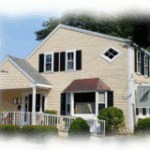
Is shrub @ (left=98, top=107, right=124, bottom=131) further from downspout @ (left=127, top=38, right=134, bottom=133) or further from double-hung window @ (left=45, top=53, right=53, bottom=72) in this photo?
double-hung window @ (left=45, top=53, right=53, bottom=72)

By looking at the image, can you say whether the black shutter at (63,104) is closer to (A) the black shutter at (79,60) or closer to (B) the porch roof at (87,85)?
(B) the porch roof at (87,85)

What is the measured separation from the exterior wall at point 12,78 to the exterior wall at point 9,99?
2.19 meters

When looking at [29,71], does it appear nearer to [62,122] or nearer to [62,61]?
[62,61]


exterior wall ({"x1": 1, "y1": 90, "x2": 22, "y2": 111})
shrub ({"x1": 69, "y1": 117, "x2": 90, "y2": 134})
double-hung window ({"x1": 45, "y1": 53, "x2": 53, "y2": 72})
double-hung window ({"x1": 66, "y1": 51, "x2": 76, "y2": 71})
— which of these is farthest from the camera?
exterior wall ({"x1": 1, "y1": 90, "x2": 22, "y2": 111})

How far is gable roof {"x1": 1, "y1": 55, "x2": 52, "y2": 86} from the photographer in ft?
52.7

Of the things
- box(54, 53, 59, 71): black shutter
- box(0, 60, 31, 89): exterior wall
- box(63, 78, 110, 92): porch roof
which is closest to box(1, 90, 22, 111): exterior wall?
box(0, 60, 31, 89): exterior wall

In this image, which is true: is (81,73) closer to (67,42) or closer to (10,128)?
(67,42)

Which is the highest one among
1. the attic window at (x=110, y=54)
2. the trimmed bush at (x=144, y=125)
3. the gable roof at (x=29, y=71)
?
the attic window at (x=110, y=54)

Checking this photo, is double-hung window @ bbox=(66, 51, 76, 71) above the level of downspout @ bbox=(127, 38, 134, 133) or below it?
above

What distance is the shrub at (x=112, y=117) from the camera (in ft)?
45.1

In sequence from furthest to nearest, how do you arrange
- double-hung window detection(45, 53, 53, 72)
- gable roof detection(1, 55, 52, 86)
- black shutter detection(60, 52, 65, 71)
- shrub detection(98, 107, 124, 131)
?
double-hung window detection(45, 53, 53, 72) → black shutter detection(60, 52, 65, 71) → gable roof detection(1, 55, 52, 86) → shrub detection(98, 107, 124, 131)

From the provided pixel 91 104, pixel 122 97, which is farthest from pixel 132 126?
pixel 91 104

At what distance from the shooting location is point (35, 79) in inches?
641

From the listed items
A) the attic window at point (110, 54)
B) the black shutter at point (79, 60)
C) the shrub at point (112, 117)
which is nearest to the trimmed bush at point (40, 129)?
the shrub at point (112, 117)
